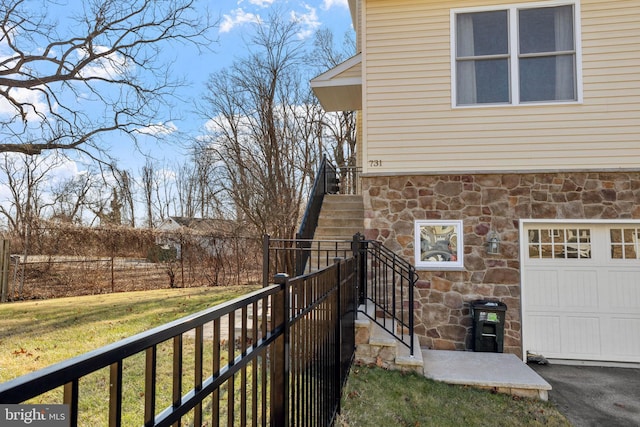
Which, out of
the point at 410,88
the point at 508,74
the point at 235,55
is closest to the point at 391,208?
the point at 410,88

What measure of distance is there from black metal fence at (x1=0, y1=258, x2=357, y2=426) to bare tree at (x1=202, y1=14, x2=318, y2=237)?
8435 millimetres

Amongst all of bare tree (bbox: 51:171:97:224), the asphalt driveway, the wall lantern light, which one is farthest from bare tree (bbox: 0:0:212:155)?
the asphalt driveway

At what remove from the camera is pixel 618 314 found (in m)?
5.23

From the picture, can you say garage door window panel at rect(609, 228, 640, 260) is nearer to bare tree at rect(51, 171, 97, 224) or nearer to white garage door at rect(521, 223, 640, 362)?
white garage door at rect(521, 223, 640, 362)

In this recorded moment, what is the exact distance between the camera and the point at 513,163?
545 cm

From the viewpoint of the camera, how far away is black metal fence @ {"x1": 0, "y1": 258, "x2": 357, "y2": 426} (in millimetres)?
793

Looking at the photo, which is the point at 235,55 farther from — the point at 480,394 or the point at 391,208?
the point at 480,394

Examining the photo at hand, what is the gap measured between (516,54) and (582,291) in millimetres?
3730

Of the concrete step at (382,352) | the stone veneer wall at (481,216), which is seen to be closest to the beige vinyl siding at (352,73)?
the stone veneer wall at (481,216)

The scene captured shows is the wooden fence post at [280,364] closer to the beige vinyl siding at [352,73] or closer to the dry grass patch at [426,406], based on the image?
the dry grass patch at [426,406]

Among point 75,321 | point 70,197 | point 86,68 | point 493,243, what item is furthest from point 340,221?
point 70,197

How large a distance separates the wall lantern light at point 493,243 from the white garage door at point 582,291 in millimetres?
414

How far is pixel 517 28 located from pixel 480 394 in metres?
5.26

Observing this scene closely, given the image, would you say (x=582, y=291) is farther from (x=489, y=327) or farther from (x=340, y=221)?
(x=340, y=221)
